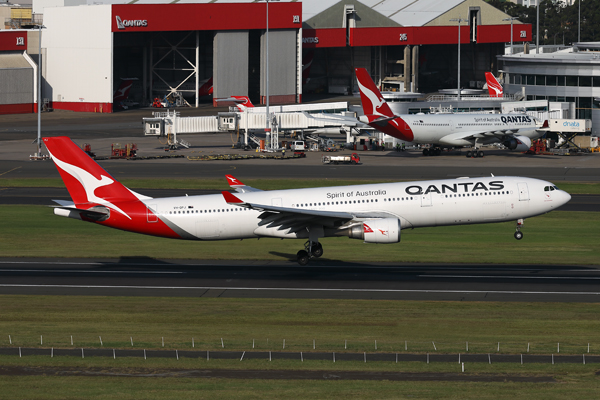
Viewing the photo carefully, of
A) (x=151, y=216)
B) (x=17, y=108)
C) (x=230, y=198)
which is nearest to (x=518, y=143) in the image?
(x=151, y=216)

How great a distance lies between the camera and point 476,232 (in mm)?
63375

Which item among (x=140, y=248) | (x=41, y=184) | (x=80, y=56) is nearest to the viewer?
(x=140, y=248)

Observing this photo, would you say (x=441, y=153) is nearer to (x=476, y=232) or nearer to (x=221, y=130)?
(x=221, y=130)

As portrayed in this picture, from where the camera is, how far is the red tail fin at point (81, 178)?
50375 millimetres

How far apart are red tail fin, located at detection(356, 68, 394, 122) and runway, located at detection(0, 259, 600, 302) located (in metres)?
59.9

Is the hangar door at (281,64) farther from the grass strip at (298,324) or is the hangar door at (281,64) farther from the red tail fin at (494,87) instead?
the grass strip at (298,324)

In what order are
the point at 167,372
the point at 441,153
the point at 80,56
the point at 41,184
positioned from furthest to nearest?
1. the point at 80,56
2. the point at 441,153
3. the point at 41,184
4. the point at 167,372

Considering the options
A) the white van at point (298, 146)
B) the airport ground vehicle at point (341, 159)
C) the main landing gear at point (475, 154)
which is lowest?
the airport ground vehicle at point (341, 159)

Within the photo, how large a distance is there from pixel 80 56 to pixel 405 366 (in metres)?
142

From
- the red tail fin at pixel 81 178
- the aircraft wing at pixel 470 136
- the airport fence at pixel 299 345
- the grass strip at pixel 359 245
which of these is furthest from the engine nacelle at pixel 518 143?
the airport fence at pixel 299 345

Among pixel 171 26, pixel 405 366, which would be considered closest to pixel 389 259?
pixel 405 366

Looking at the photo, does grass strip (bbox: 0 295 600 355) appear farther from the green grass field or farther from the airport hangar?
the airport hangar

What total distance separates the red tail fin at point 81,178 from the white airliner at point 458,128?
6429 centimetres

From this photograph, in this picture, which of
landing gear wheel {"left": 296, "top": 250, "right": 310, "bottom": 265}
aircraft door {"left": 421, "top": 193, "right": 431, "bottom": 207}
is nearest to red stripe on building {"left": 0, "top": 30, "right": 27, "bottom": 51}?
landing gear wheel {"left": 296, "top": 250, "right": 310, "bottom": 265}
